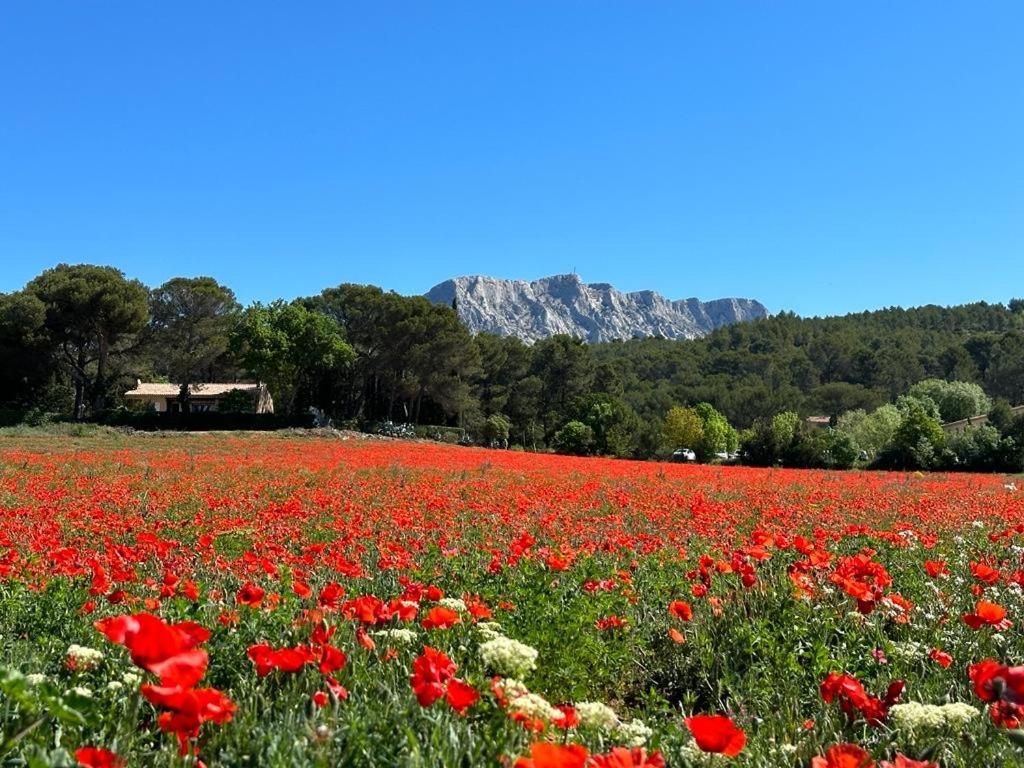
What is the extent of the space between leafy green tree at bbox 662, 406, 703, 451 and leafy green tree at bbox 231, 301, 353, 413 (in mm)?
31013

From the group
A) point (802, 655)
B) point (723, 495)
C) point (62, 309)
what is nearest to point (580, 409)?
point (62, 309)

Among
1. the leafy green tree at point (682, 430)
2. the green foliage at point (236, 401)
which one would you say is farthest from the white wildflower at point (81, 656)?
the leafy green tree at point (682, 430)

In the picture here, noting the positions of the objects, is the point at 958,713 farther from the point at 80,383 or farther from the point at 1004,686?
the point at 80,383

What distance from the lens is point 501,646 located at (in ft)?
9.64

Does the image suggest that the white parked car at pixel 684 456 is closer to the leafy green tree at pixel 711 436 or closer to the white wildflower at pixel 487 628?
the leafy green tree at pixel 711 436

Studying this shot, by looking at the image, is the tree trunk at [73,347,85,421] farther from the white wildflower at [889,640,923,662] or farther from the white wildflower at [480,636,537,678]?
the white wildflower at [889,640,923,662]

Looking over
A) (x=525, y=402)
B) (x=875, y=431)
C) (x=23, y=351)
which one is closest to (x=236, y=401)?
(x=23, y=351)

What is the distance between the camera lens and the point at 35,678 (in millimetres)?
2570

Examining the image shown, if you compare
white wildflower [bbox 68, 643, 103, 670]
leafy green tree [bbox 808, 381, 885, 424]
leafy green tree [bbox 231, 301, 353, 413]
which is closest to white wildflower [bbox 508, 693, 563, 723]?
white wildflower [bbox 68, 643, 103, 670]

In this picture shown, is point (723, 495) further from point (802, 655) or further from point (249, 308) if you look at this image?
point (249, 308)

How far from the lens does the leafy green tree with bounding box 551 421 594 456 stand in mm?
55438

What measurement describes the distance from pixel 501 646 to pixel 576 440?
5312 centimetres

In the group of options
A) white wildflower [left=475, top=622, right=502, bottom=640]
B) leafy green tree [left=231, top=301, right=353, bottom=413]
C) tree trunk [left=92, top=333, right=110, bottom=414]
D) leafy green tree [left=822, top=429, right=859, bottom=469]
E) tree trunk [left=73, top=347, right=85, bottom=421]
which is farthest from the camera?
leafy green tree [left=231, top=301, right=353, bottom=413]

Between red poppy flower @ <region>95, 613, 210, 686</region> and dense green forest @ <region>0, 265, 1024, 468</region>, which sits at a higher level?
dense green forest @ <region>0, 265, 1024, 468</region>
